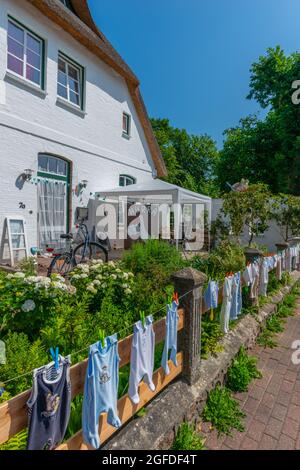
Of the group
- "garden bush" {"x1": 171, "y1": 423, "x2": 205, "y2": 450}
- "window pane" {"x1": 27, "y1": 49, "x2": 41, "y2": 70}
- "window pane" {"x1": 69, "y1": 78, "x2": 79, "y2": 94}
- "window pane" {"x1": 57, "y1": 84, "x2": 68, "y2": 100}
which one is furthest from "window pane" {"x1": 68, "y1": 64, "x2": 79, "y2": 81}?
"garden bush" {"x1": 171, "y1": 423, "x2": 205, "y2": 450}

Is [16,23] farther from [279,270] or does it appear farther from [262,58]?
[262,58]

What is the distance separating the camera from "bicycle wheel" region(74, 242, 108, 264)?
6.03 metres

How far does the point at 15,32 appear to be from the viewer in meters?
6.64

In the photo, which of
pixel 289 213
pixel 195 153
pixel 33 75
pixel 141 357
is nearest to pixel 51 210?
pixel 33 75

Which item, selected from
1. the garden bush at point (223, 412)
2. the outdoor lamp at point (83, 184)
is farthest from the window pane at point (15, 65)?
the garden bush at point (223, 412)

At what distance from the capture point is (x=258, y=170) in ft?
62.6

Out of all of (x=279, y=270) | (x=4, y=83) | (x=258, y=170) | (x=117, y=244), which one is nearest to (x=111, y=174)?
(x=117, y=244)

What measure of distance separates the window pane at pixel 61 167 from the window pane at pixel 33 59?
7.83ft

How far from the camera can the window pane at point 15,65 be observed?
6.48m

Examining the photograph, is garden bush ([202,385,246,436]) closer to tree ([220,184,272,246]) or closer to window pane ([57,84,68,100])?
tree ([220,184,272,246])

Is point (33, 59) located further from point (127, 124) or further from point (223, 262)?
point (223, 262)

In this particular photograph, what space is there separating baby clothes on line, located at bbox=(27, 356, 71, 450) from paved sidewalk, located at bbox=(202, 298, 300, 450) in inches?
55.9

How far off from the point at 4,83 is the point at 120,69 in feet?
15.7

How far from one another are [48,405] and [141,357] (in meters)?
0.78
